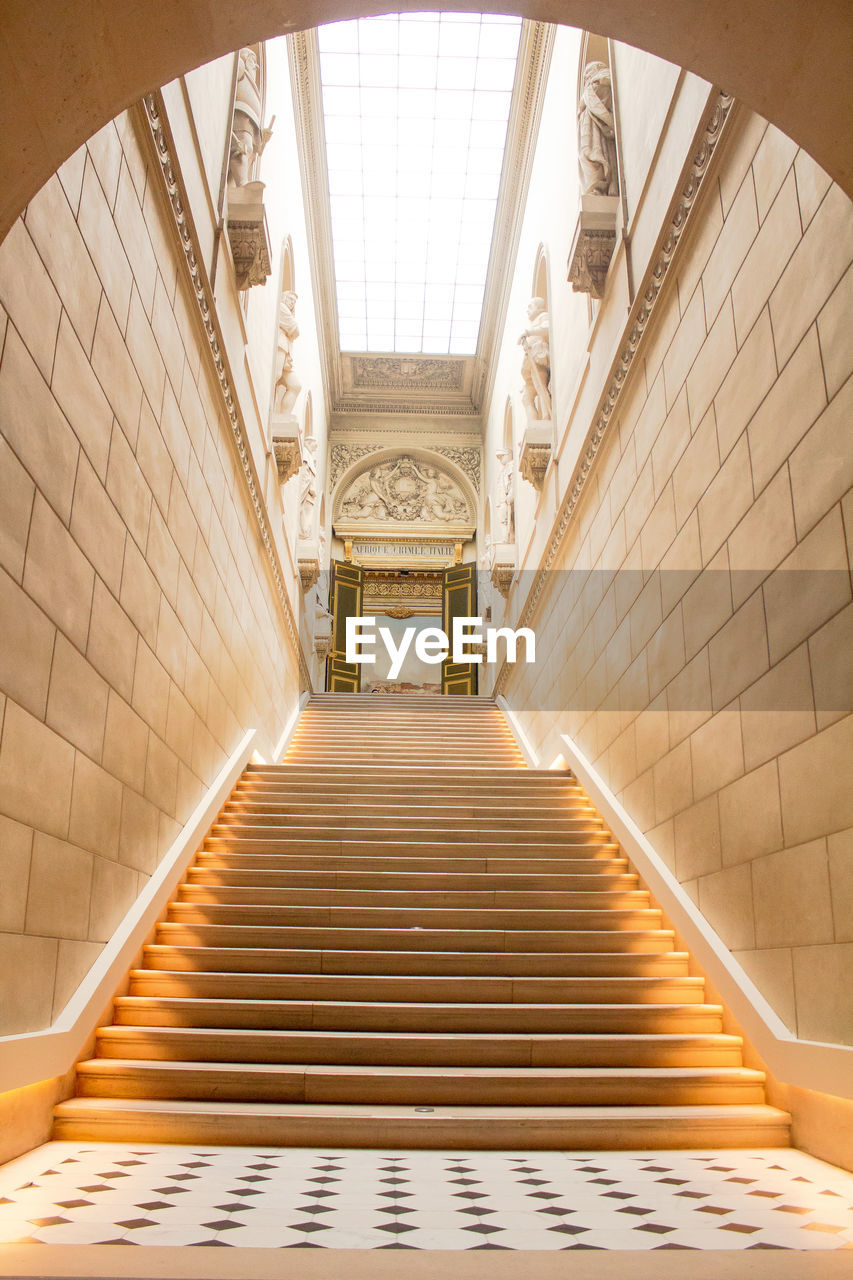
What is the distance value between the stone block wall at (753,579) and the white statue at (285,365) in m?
4.87

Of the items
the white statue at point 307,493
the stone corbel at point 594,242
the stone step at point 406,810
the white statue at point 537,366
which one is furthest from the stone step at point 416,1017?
the white statue at point 307,493

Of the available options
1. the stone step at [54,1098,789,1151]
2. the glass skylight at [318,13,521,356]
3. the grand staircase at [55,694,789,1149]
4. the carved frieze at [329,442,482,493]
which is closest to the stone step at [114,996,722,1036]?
the grand staircase at [55,694,789,1149]

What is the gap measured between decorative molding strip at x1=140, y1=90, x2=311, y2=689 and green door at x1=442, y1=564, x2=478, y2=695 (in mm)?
7429

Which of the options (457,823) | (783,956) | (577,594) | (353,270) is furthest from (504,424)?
(783,956)

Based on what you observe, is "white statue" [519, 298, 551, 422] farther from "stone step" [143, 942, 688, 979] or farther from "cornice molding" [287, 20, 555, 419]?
"stone step" [143, 942, 688, 979]

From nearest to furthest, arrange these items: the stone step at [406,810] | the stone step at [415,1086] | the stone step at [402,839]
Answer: the stone step at [415,1086] → the stone step at [402,839] → the stone step at [406,810]

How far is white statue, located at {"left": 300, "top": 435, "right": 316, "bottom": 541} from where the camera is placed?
13109mm

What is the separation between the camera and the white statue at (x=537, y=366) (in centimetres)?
1055

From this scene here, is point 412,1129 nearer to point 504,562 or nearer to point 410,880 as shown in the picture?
point 410,880

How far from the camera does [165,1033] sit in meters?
4.31

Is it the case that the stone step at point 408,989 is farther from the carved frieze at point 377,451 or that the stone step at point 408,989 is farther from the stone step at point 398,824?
the carved frieze at point 377,451

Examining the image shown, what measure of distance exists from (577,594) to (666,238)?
11.4ft

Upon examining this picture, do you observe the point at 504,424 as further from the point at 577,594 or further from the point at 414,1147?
the point at 414,1147

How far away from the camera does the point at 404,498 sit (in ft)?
60.8
